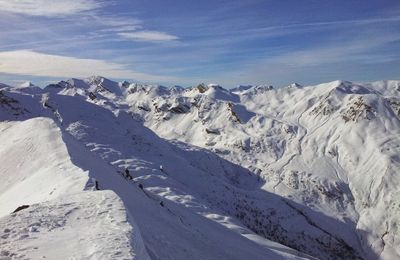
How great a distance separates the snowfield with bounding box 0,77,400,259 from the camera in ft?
59.6

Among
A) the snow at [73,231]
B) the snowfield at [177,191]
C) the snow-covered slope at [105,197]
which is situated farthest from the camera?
the snowfield at [177,191]

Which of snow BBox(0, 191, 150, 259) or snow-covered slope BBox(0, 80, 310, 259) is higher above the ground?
snow BBox(0, 191, 150, 259)

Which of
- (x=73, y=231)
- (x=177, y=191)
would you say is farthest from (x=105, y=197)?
(x=177, y=191)

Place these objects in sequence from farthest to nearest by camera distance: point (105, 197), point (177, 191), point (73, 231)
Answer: point (177, 191)
point (105, 197)
point (73, 231)

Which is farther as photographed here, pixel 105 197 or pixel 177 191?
pixel 177 191

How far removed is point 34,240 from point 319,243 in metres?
113

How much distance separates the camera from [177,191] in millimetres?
78062

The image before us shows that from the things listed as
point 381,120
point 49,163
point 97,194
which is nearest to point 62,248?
point 97,194

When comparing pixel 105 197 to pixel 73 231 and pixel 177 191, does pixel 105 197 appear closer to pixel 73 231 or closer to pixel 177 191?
pixel 73 231

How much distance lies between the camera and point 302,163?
590 feet

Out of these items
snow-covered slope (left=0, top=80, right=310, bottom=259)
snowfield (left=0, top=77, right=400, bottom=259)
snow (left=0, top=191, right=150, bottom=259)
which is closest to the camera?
snow (left=0, top=191, right=150, bottom=259)

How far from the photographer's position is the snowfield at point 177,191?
18.2m

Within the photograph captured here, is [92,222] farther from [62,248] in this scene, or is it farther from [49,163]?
[49,163]

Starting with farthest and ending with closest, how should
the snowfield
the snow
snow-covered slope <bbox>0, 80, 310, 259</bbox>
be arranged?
the snowfield, snow-covered slope <bbox>0, 80, 310, 259</bbox>, the snow
